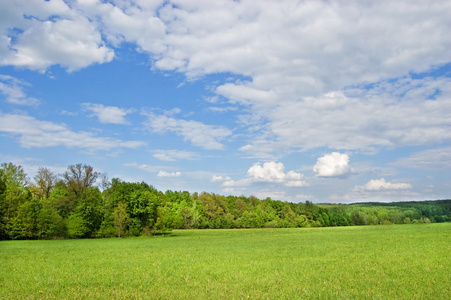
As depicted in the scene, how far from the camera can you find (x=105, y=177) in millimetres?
96375

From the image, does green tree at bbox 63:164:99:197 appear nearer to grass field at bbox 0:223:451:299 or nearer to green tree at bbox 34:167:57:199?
green tree at bbox 34:167:57:199

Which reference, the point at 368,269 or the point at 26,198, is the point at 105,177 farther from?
the point at 368,269

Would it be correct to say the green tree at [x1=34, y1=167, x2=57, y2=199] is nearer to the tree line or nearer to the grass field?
the tree line

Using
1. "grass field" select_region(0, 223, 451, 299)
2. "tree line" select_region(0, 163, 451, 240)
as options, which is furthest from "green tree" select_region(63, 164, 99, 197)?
"grass field" select_region(0, 223, 451, 299)

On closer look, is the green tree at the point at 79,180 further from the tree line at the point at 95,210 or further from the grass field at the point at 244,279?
the grass field at the point at 244,279

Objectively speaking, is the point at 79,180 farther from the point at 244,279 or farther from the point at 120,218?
the point at 244,279

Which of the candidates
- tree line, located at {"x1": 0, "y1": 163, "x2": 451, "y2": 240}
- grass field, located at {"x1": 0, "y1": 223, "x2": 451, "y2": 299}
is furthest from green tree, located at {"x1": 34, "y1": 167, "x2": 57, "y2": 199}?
grass field, located at {"x1": 0, "y1": 223, "x2": 451, "y2": 299}

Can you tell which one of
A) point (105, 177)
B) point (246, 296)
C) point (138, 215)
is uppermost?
point (105, 177)

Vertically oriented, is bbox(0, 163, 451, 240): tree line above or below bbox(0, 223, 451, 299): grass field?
above

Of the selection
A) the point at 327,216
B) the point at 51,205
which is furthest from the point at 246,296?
the point at 327,216

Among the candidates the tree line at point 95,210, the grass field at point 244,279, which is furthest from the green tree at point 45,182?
the grass field at point 244,279

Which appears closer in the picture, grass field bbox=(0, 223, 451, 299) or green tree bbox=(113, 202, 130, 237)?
grass field bbox=(0, 223, 451, 299)

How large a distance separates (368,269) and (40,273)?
68.6ft

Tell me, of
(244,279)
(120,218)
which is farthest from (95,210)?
(244,279)
